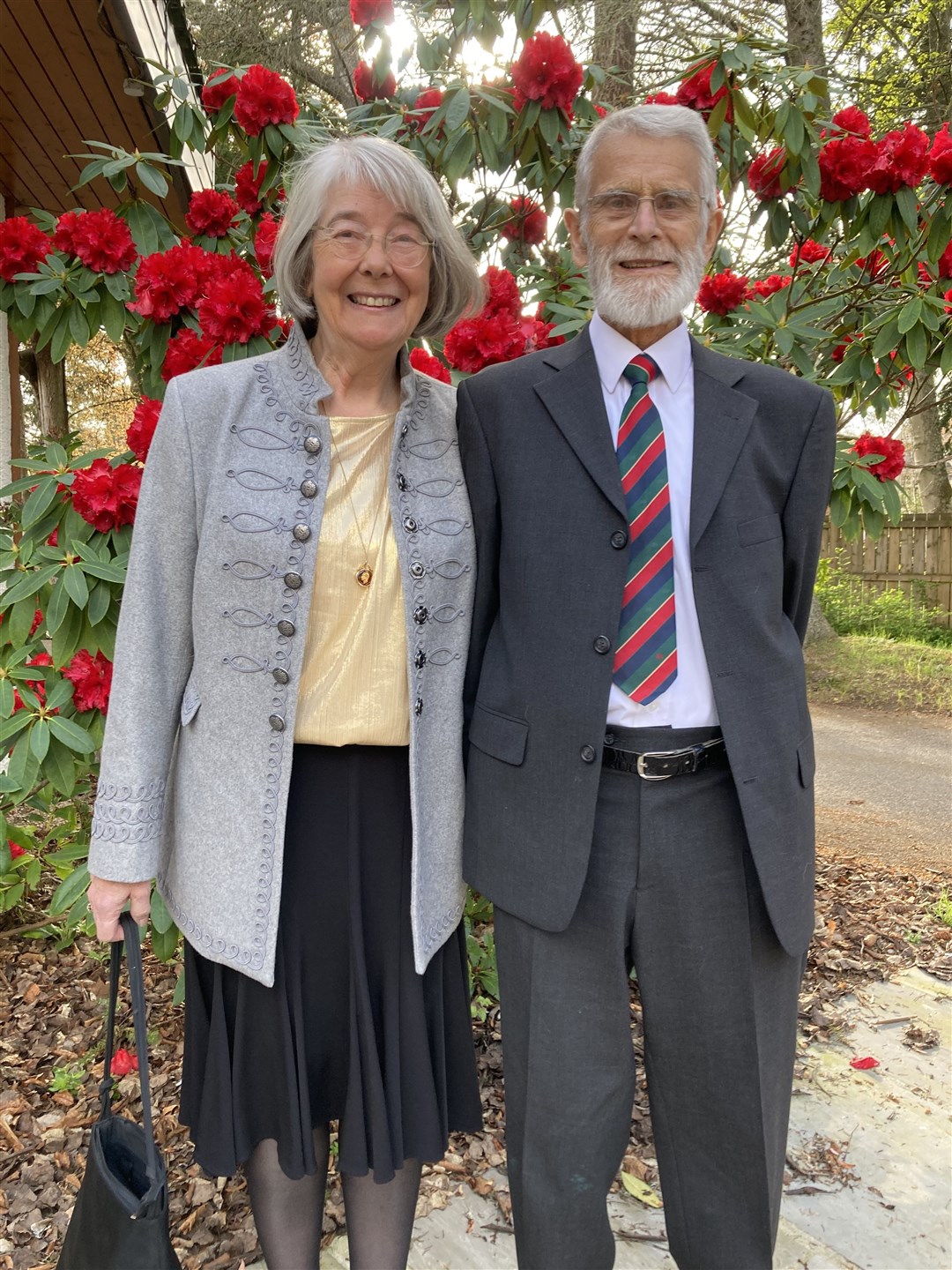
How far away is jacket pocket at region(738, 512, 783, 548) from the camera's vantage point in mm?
1498

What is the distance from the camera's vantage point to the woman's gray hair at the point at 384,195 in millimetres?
1488

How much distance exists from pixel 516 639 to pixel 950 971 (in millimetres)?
2539

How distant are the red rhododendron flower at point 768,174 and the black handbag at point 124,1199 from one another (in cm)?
238

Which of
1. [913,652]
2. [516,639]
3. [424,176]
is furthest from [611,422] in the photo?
[913,652]

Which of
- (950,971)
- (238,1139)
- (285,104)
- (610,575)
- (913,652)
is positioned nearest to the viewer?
(610,575)

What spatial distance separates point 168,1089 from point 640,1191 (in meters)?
1.24

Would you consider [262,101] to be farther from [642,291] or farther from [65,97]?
[65,97]

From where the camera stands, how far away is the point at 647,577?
1498 mm

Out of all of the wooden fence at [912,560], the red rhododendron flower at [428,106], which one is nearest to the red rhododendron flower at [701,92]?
the red rhododendron flower at [428,106]

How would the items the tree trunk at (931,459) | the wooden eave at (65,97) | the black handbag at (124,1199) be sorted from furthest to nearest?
the tree trunk at (931,459), the wooden eave at (65,97), the black handbag at (124,1199)

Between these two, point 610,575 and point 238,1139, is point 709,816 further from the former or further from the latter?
point 238,1139

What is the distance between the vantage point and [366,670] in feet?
5.00

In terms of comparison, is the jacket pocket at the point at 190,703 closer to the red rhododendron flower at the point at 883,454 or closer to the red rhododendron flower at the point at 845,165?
the red rhododendron flower at the point at 883,454

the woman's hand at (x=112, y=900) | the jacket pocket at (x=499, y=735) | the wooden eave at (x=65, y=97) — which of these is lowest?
the woman's hand at (x=112, y=900)
